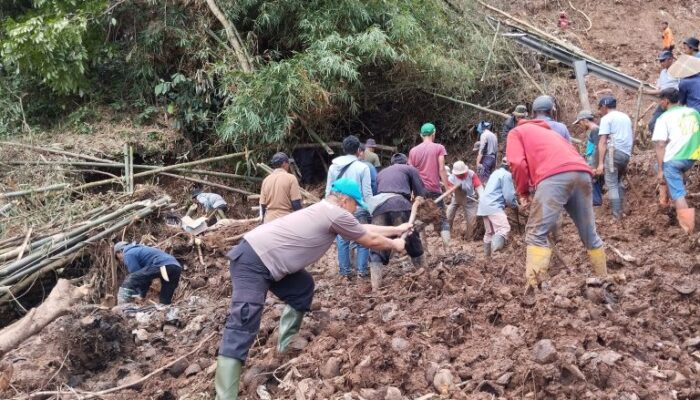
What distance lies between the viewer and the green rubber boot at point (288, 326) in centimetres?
464

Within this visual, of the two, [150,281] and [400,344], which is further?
[150,281]

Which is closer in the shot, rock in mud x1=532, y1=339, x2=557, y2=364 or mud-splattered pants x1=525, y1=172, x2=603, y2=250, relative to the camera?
rock in mud x1=532, y1=339, x2=557, y2=364

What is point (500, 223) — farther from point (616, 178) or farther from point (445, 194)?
point (616, 178)

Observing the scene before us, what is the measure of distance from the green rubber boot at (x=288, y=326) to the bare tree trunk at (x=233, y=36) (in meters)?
6.59

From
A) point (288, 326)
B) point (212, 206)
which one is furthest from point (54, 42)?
point (288, 326)

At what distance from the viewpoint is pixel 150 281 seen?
285 inches

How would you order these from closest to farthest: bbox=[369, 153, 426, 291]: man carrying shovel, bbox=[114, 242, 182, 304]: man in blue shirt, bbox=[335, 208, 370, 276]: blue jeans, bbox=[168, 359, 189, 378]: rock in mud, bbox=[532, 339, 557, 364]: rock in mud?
1. bbox=[532, 339, 557, 364]: rock in mud
2. bbox=[168, 359, 189, 378]: rock in mud
3. bbox=[369, 153, 426, 291]: man carrying shovel
4. bbox=[335, 208, 370, 276]: blue jeans
5. bbox=[114, 242, 182, 304]: man in blue shirt

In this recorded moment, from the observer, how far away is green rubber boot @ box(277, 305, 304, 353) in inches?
183

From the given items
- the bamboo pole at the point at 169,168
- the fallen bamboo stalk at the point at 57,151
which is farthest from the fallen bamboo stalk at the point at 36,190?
the fallen bamboo stalk at the point at 57,151

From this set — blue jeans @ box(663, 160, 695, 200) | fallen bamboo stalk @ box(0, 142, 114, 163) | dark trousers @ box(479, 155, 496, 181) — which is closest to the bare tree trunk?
fallen bamboo stalk @ box(0, 142, 114, 163)

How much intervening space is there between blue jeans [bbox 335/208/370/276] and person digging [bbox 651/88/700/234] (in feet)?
9.56

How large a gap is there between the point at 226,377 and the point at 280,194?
9.90ft

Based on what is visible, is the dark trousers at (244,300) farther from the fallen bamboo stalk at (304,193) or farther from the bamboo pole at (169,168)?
the bamboo pole at (169,168)

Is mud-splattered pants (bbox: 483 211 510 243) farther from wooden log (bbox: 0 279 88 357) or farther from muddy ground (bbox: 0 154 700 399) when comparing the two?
wooden log (bbox: 0 279 88 357)
